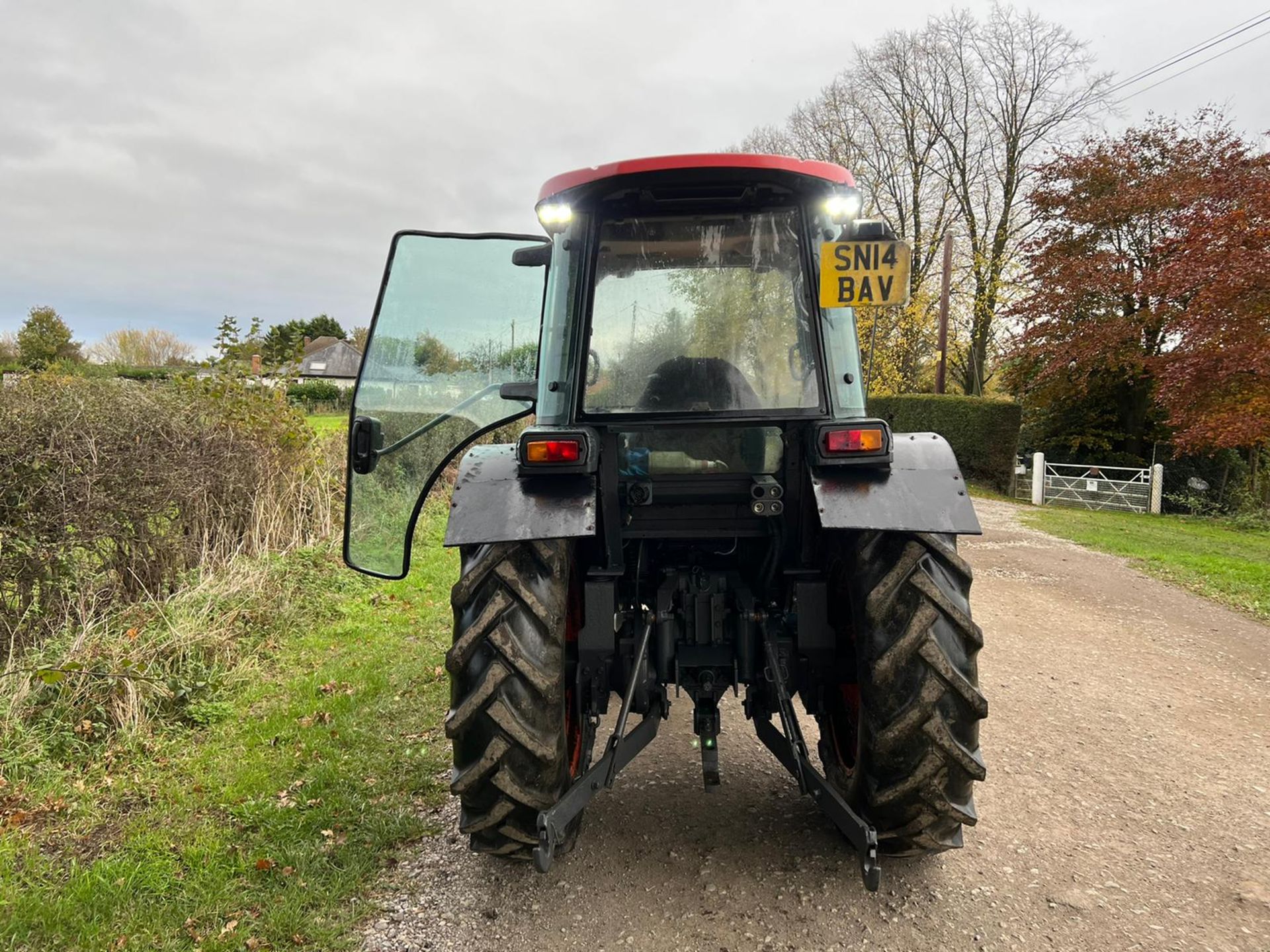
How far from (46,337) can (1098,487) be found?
37843 millimetres

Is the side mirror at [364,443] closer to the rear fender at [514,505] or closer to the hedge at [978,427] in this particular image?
the rear fender at [514,505]

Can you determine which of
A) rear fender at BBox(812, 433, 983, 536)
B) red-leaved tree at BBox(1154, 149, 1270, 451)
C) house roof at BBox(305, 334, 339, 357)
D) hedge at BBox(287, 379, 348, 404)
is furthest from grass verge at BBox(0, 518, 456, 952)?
house roof at BBox(305, 334, 339, 357)

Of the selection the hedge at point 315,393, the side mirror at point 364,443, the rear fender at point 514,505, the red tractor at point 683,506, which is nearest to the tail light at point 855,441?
the red tractor at point 683,506

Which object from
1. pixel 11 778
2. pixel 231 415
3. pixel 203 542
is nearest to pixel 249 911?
pixel 11 778

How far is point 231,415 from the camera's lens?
252 inches

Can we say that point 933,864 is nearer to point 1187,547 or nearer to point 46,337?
point 1187,547

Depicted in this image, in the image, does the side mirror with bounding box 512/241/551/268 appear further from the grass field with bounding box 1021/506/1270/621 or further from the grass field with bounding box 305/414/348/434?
the grass field with bounding box 1021/506/1270/621

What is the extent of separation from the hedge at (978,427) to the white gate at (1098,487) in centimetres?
97

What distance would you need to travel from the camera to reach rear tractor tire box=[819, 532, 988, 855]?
2350 mm

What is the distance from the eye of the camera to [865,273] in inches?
101

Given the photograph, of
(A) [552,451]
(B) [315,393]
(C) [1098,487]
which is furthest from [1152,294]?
(A) [552,451]

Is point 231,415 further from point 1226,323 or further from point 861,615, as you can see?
point 1226,323

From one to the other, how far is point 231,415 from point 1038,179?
801 inches

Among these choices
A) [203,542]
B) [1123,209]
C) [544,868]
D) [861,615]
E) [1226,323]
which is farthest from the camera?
[1123,209]
